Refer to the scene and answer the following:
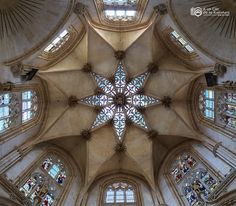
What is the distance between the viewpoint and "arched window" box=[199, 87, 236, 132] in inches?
683

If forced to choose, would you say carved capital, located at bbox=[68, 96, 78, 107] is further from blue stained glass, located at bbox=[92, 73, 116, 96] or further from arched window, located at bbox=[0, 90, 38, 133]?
arched window, located at bbox=[0, 90, 38, 133]

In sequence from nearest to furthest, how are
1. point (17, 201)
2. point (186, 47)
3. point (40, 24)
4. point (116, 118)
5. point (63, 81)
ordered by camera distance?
point (17, 201) → point (40, 24) → point (186, 47) → point (63, 81) → point (116, 118)

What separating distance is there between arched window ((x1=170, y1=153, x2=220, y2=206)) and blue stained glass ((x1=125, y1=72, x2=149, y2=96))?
4773 millimetres

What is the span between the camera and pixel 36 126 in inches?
790

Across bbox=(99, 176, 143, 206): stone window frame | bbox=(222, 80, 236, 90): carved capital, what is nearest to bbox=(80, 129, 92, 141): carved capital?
bbox=(99, 176, 143, 206): stone window frame

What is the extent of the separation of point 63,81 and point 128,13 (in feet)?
17.3

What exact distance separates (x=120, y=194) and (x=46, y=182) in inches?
159

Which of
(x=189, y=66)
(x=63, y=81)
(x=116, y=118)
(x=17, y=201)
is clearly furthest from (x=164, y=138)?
(x=17, y=201)

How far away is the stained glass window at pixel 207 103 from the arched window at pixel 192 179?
2.42 m

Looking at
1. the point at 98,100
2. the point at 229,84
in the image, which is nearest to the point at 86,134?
the point at 98,100

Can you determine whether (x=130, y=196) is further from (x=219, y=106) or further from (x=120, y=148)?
(x=219, y=106)

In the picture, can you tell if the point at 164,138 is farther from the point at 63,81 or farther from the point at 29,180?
the point at 29,180

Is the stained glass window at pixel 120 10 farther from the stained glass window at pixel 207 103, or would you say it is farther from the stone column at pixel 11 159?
the stone column at pixel 11 159

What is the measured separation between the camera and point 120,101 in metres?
22.8
